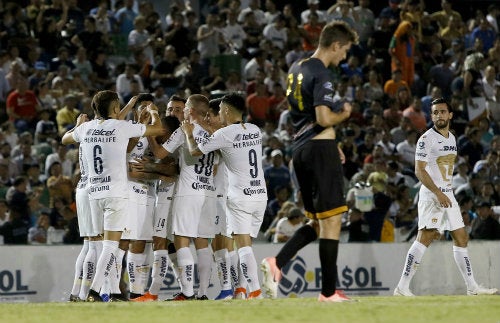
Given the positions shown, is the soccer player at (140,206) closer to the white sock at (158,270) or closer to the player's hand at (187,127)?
the white sock at (158,270)

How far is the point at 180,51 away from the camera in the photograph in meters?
26.7

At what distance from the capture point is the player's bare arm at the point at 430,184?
1542cm

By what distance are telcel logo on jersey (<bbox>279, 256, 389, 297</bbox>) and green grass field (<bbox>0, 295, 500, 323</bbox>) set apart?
20.5 feet

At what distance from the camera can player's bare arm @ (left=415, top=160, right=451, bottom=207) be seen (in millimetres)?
15422

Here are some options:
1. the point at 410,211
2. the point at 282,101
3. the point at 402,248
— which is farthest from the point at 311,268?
the point at 282,101

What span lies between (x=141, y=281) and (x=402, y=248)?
19.3 feet

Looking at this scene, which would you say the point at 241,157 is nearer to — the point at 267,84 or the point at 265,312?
the point at 265,312

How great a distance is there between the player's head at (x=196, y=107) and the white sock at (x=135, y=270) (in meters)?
1.88

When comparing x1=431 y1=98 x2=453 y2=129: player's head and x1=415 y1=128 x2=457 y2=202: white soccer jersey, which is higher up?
x1=431 y1=98 x2=453 y2=129: player's head

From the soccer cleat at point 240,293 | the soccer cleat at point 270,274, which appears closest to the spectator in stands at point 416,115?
the soccer cleat at point 240,293

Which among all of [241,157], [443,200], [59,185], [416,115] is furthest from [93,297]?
[416,115]

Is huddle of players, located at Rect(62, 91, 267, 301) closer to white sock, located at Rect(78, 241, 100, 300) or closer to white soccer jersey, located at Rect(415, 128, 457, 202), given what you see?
white sock, located at Rect(78, 241, 100, 300)

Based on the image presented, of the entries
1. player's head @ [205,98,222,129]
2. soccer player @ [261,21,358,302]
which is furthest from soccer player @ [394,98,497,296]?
soccer player @ [261,21,358,302]

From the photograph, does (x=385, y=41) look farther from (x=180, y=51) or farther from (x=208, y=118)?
(x=208, y=118)
